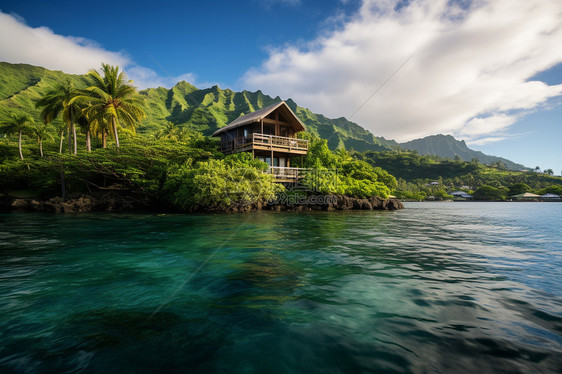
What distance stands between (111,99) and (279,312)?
30780 mm

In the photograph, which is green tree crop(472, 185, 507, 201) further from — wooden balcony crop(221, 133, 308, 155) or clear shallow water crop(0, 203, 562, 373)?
clear shallow water crop(0, 203, 562, 373)

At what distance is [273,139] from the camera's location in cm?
2622

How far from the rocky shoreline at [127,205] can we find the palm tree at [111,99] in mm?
6159

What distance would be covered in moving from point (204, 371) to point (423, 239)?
10358 mm

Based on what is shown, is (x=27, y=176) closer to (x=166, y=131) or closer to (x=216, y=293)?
(x=166, y=131)

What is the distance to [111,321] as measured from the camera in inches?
135

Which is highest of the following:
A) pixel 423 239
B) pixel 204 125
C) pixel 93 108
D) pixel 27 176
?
pixel 204 125

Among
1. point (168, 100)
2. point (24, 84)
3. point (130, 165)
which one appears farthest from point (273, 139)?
point (24, 84)

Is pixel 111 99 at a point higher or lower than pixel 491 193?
higher

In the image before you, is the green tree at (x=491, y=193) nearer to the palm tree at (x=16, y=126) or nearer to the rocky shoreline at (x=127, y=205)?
the rocky shoreline at (x=127, y=205)

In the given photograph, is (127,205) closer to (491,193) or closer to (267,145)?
(267,145)

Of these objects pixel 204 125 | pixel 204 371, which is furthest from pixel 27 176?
pixel 204 125

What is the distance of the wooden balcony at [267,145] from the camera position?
24125mm

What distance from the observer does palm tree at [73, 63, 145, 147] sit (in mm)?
25578
